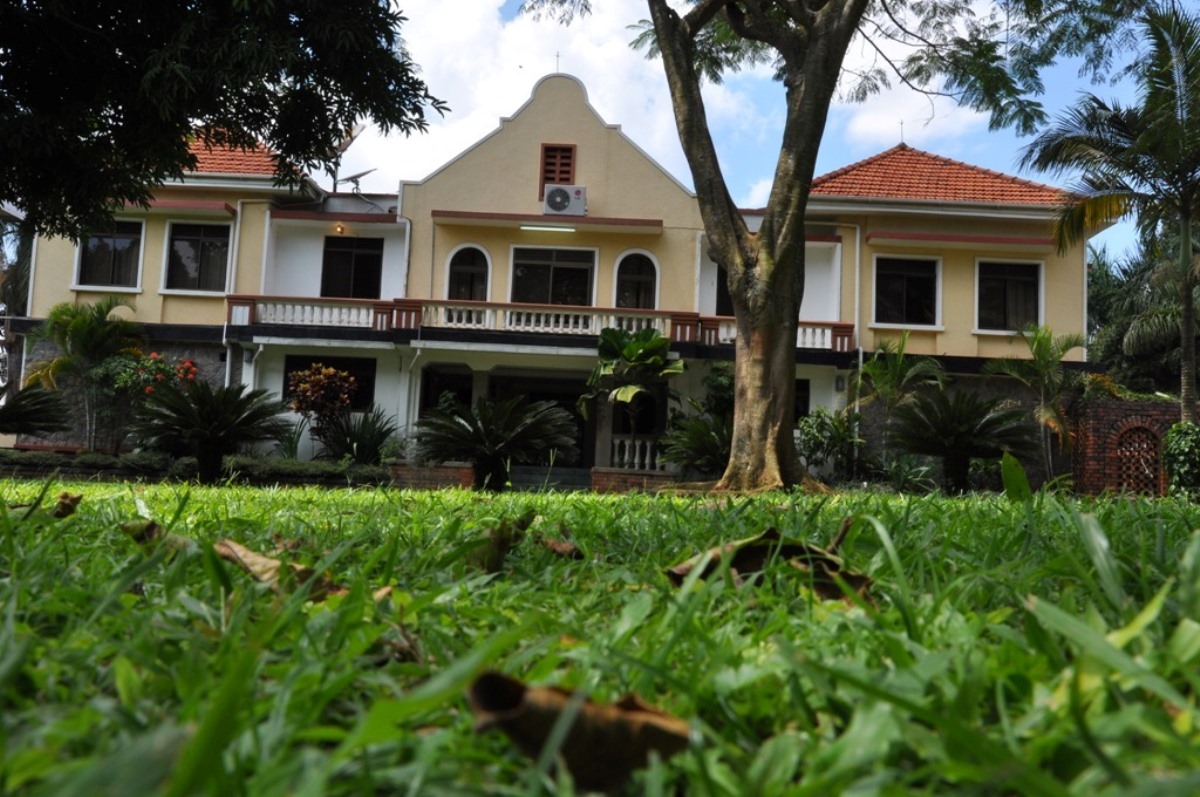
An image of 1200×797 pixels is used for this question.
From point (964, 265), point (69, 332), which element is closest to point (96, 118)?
point (69, 332)

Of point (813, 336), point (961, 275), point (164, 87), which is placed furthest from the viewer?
point (961, 275)

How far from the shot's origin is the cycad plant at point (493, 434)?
39.4 ft

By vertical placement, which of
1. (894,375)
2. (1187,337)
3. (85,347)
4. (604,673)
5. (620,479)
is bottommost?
(620,479)

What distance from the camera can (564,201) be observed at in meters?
20.2

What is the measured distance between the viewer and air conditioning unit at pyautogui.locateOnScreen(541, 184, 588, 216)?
2016 cm

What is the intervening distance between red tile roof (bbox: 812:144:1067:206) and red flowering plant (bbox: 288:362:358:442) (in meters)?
10.7

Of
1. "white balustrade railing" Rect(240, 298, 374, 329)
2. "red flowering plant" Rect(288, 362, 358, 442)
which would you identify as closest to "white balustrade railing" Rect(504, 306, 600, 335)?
"white balustrade railing" Rect(240, 298, 374, 329)

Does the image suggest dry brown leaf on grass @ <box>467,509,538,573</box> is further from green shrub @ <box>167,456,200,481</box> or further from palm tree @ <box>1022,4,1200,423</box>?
palm tree @ <box>1022,4,1200,423</box>

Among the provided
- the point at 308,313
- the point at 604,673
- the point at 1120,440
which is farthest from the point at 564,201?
the point at 604,673

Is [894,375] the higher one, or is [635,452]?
[894,375]

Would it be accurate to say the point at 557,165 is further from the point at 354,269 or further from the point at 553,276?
the point at 354,269

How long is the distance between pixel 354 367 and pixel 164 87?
46.2ft

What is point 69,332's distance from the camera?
18.4m

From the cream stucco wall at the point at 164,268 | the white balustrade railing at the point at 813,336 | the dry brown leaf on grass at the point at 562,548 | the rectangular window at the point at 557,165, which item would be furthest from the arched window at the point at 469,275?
the dry brown leaf on grass at the point at 562,548
